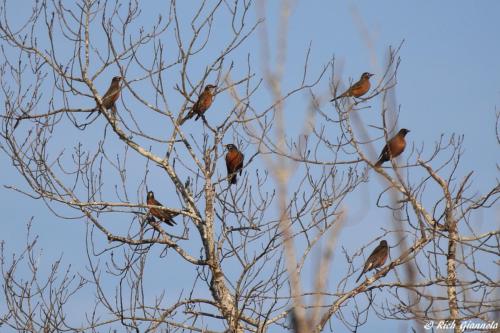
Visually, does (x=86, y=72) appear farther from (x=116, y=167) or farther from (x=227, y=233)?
(x=227, y=233)

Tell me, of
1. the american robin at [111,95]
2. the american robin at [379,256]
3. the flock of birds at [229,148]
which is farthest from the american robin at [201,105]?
the american robin at [379,256]

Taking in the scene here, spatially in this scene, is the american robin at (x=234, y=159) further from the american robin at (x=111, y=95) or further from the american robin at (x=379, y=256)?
the american robin at (x=379, y=256)

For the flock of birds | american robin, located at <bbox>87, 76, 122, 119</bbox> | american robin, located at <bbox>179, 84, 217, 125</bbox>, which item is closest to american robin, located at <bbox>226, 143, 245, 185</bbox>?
the flock of birds

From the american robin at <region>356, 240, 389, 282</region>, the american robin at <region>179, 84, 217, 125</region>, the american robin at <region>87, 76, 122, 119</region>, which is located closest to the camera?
the american robin at <region>179, 84, 217, 125</region>

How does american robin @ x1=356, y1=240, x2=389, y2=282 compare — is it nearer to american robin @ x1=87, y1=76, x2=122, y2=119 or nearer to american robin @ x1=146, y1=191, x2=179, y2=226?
american robin @ x1=146, y1=191, x2=179, y2=226

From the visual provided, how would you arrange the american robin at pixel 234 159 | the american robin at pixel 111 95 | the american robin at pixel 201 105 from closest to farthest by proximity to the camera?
the american robin at pixel 201 105 → the american robin at pixel 111 95 → the american robin at pixel 234 159

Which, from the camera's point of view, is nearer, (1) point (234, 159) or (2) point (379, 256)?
(2) point (379, 256)

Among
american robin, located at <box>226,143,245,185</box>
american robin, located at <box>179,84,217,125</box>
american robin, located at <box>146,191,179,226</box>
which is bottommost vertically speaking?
american robin, located at <box>146,191,179,226</box>

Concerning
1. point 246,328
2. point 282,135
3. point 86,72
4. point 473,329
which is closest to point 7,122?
point 86,72

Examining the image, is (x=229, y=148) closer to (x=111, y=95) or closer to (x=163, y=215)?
(x=111, y=95)

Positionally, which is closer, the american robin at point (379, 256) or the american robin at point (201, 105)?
the american robin at point (201, 105)

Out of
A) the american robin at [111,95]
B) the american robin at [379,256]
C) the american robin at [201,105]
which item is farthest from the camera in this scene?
the american robin at [379,256]

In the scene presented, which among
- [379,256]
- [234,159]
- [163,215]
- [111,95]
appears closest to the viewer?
[163,215]

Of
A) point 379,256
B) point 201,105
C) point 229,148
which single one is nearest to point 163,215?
point 201,105
